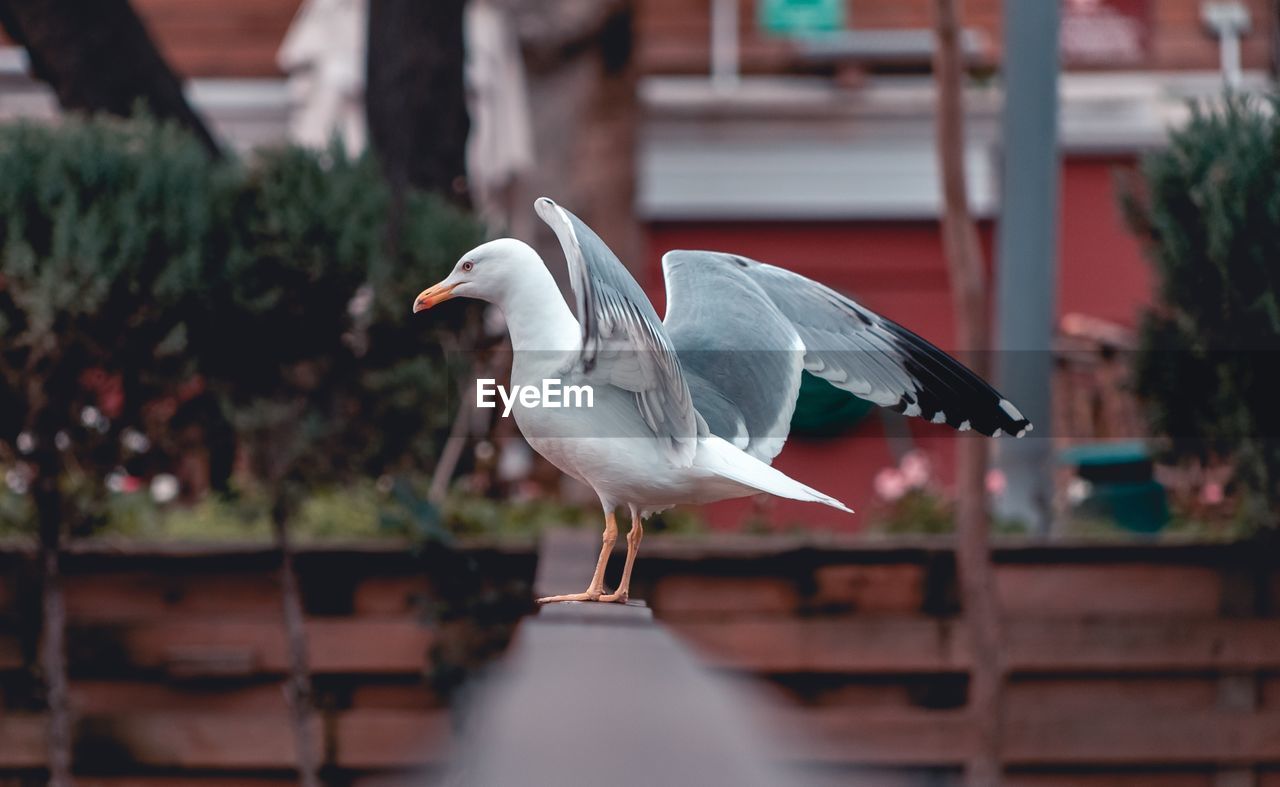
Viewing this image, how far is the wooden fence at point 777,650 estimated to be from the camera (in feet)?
14.8

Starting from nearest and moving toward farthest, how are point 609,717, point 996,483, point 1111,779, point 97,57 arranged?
1. point 609,717
2. point 1111,779
3. point 97,57
4. point 996,483

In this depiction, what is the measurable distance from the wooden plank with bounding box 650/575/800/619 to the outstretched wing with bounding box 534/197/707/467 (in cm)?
276

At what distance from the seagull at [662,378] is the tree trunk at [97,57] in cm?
344

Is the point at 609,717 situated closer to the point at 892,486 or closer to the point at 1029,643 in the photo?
the point at 1029,643

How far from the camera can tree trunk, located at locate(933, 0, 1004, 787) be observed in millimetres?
A: 4082

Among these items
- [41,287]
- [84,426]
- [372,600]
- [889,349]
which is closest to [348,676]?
[372,600]

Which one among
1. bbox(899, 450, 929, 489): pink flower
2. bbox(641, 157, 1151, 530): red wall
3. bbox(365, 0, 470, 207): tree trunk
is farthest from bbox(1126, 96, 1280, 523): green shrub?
bbox(641, 157, 1151, 530): red wall

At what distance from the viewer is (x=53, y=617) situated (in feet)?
14.1

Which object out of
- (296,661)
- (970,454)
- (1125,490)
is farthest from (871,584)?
(296,661)

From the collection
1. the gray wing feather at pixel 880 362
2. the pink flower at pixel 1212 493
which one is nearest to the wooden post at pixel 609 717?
the gray wing feather at pixel 880 362

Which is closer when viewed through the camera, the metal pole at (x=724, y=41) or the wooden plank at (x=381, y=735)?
the wooden plank at (x=381, y=735)

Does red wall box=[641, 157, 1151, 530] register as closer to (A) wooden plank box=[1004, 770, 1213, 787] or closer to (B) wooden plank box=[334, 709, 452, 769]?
(A) wooden plank box=[1004, 770, 1213, 787]

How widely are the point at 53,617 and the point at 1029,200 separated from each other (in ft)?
9.61

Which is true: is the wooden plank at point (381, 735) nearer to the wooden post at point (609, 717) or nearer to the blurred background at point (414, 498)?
the blurred background at point (414, 498)
